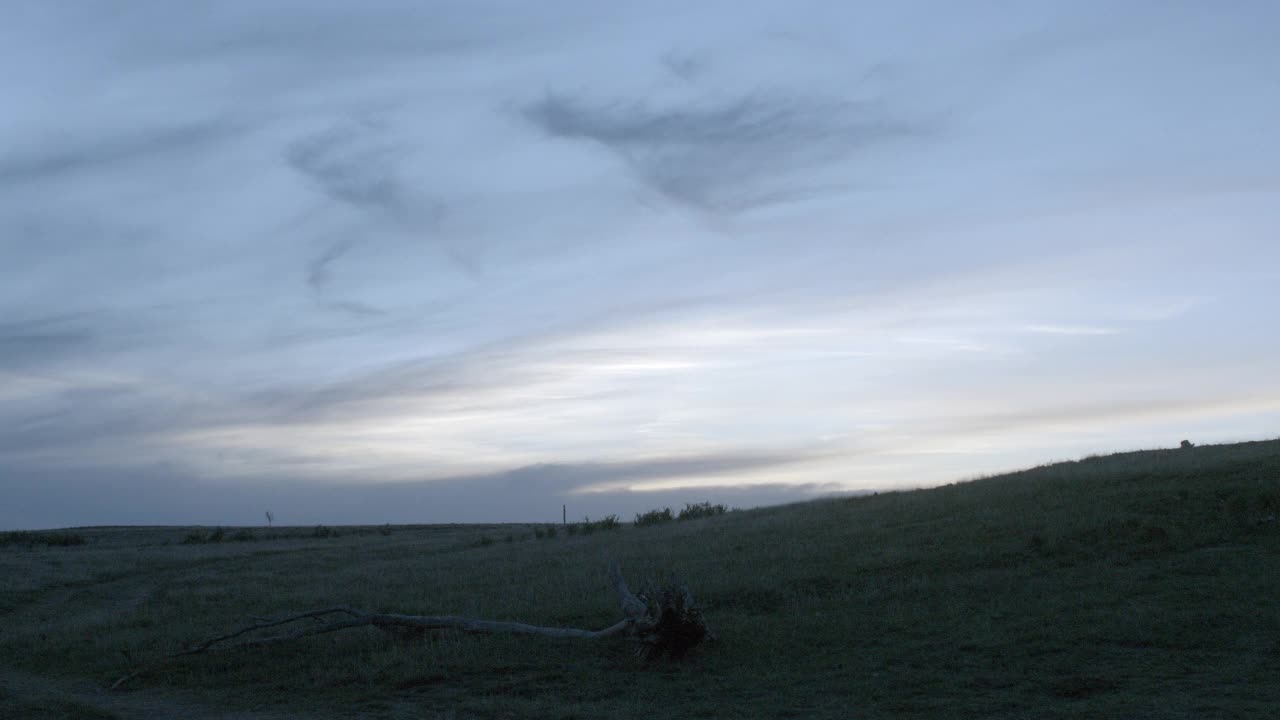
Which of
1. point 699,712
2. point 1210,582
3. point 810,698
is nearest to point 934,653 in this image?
point 810,698

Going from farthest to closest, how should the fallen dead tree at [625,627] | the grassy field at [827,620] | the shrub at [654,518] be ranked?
the shrub at [654,518] → the fallen dead tree at [625,627] → the grassy field at [827,620]

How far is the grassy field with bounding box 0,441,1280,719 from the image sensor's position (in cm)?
1188

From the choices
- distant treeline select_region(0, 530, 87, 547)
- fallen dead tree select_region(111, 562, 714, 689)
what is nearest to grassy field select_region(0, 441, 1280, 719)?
fallen dead tree select_region(111, 562, 714, 689)

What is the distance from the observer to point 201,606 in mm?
23891

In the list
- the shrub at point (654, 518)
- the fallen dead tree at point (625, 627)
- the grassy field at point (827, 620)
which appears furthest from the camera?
the shrub at point (654, 518)

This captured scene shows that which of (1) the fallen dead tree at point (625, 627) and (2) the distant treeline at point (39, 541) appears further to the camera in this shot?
(2) the distant treeline at point (39, 541)

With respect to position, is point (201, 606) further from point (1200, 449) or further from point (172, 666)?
point (1200, 449)

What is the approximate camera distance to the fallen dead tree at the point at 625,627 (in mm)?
14727

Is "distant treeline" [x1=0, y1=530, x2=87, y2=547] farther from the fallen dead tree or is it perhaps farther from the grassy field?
the fallen dead tree

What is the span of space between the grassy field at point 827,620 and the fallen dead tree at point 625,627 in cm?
29

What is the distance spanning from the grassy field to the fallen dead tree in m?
0.29

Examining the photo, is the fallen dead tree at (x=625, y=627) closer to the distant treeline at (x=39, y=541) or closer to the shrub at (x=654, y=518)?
the shrub at (x=654, y=518)

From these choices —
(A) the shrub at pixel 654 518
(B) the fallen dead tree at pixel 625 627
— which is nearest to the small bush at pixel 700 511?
(A) the shrub at pixel 654 518

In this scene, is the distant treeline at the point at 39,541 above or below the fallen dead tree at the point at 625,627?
above
